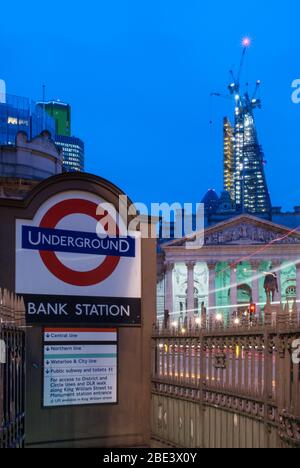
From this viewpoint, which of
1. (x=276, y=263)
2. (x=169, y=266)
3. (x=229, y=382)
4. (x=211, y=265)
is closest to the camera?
(x=229, y=382)

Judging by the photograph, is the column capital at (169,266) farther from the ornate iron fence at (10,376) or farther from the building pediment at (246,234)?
the ornate iron fence at (10,376)

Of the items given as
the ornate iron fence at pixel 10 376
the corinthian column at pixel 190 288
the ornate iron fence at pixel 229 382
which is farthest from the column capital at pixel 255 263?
the ornate iron fence at pixel 10 376

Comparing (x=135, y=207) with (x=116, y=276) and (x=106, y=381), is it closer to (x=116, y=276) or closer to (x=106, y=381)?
(x=116, y=276)

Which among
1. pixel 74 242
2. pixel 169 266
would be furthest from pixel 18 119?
pixel 169 266

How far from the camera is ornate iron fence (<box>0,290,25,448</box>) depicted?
8.73 meters

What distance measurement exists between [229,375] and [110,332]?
3.73 m

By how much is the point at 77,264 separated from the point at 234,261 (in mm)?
93390

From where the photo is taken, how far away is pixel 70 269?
16.2 m

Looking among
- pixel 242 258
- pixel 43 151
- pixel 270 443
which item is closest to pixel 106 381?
pixel 270 443

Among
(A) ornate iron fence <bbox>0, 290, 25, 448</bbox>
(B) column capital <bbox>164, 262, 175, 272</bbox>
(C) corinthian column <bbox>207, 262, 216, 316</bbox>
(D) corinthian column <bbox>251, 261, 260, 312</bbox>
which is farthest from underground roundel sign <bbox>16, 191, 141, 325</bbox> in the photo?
(D) corinthian column <bbox>251, 261, 260, 312</bbox>

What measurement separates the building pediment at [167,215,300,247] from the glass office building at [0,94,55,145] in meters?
54.1

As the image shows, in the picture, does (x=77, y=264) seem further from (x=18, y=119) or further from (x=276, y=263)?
(x=276, y=263)

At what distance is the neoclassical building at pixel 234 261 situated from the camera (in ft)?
354

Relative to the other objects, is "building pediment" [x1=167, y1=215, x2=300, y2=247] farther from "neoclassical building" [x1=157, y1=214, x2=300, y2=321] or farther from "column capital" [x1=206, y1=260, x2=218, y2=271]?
"column capital" [x1=206, y1=260, x2=218, y2=271]
